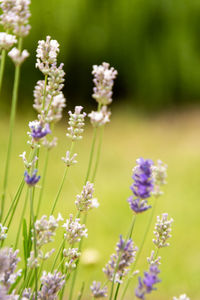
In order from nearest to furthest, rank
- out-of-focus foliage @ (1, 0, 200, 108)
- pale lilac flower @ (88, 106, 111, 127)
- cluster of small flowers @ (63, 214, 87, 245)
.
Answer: pale lilac flower @ (88, 106, 111, 127) < cluster of small flowers @ (63, 214, 87, 245) < out-of-focus foliage @ (1, 0, 200, 108)

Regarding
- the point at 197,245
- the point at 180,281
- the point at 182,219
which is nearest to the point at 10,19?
the point at 180,281

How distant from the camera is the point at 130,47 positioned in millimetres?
6277

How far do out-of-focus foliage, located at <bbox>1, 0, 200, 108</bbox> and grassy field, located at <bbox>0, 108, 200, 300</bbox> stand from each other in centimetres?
40

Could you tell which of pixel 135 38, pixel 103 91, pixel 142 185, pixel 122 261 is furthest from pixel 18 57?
pixel 135 38

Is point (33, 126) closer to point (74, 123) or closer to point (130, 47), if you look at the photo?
point (74, 123)

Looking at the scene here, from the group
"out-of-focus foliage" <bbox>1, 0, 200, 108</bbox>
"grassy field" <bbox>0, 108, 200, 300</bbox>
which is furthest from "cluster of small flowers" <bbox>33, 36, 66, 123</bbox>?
"out-of-focus foliage" <bbox>1, 0, 200, 108</bbox>

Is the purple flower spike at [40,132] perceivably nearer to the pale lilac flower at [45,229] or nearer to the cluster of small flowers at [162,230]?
the pale lilac flower at [45,229]

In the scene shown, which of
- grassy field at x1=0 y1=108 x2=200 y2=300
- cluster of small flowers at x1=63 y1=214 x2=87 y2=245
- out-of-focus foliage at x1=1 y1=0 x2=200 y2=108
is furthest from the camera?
out-of-focus foliage at x1=1 y1=0 x2=200 y2=108

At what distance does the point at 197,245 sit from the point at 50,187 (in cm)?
162

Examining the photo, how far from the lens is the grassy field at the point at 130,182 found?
319cm

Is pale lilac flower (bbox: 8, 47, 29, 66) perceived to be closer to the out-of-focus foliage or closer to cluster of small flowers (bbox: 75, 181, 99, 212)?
cluster of small flowers (bbox: 75, 181, 99, 212)

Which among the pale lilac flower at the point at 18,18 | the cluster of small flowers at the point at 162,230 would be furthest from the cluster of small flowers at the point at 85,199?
the pale lilac flower at the point at 18,18

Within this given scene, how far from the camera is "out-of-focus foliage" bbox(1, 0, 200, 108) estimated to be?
20.1 ft

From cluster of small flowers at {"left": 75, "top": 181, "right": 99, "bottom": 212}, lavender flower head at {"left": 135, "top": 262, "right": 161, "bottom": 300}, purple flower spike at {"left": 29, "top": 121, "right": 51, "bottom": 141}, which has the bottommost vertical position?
lavender flower head at {"left": 135, "top": 262, "right": 161, "bottom": 300}
